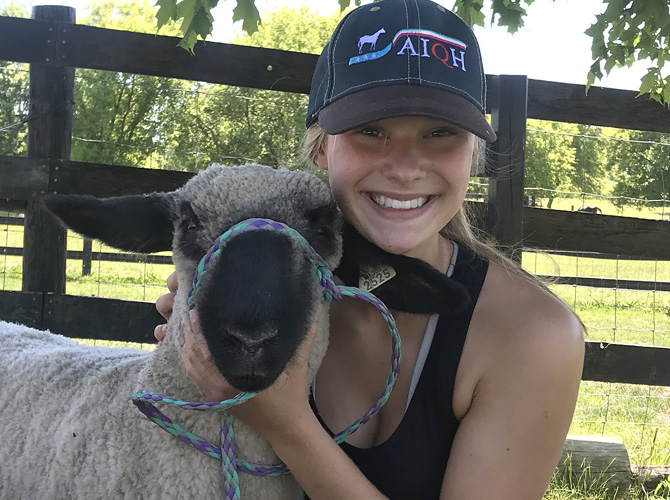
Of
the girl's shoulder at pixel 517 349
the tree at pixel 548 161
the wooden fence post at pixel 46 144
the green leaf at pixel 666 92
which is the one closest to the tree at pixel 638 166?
the tree at pixel 548 161

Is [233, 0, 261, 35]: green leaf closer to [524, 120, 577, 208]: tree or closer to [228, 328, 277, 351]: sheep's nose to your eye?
[228, 328, 277, 351]: sheep's nose

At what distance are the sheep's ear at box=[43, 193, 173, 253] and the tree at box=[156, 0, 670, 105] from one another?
3.67 ft

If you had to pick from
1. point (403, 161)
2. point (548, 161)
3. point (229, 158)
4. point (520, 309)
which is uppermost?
point (548, 161)

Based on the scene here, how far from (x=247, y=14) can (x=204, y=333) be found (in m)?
1.69

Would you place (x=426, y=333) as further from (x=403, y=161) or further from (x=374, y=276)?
(x=403, y=161)

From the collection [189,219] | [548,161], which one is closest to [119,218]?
[189,219]

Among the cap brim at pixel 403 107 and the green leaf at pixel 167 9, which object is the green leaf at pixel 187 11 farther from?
the cap brim at pixel 403 107

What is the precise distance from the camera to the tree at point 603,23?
2646mm

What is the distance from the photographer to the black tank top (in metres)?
1.86

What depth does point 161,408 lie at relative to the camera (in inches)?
67.1

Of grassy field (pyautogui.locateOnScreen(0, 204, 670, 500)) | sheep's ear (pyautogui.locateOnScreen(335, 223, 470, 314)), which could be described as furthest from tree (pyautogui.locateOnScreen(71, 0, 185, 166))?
sheep's ear (pyautogui.locateOnScreen(335, 223, 470, 314))

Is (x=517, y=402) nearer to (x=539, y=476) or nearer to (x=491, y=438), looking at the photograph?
(x=491, y=438)

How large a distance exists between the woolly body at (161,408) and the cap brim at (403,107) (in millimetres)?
238

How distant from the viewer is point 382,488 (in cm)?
189
